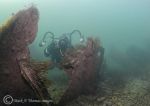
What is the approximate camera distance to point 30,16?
6059mm

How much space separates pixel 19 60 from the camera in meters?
5.85

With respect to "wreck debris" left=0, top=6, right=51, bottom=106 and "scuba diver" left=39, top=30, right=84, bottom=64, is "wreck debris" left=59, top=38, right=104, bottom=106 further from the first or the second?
"wreck debris" left=0, top=6, right=51, bottom=106

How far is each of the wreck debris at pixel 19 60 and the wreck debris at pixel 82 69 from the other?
4.88ft

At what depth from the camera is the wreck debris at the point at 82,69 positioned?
7.49 meters

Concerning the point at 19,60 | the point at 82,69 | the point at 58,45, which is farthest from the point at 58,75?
the point at 19,60

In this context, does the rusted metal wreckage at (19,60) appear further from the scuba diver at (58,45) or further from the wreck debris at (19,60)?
the scuba diver at (58,45)

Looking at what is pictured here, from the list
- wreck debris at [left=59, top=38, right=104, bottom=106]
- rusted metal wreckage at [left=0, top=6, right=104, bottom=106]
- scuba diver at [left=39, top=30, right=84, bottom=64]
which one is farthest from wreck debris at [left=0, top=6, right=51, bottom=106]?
scuba diver at [left=39, top=30, right=84, bottom=64]

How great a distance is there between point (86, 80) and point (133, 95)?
1.72 metres

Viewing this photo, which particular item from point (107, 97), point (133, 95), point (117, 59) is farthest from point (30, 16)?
point (117, 59)

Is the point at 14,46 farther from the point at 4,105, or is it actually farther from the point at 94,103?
the point at 94,103

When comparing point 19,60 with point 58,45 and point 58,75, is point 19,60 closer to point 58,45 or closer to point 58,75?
point 58,45

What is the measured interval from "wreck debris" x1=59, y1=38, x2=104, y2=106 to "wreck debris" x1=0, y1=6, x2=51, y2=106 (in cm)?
149

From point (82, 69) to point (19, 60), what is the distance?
2712 millimetres

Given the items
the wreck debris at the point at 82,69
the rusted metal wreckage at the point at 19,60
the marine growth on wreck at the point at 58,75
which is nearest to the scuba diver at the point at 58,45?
the marine growth on wreck at the point at 58,75
